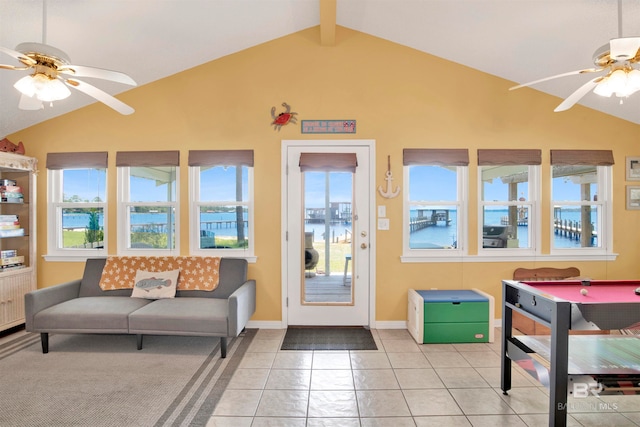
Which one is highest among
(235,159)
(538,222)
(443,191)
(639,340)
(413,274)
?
(235,159)

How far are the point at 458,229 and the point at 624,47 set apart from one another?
238 cm

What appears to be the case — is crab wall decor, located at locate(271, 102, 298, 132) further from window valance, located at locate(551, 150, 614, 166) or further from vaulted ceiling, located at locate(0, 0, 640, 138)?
window valance, located at locate(551, 150, 614, 166)

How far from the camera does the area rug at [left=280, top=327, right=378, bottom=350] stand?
3.44m

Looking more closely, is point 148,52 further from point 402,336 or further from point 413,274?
point 402,336

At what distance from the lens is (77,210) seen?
4207 mm

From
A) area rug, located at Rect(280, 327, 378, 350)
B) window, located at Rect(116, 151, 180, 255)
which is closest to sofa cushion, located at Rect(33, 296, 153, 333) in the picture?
window, located at Rect(116, 151, 180, 255)

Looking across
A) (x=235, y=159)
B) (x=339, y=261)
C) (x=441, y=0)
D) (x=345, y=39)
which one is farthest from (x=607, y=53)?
(x=235, y=159)

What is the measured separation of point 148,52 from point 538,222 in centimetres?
478

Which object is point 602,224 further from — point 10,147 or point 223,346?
point 10,147

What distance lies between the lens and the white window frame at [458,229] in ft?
13.1

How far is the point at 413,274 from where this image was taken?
3982mm

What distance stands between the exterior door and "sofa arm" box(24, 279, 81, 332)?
2312 mm

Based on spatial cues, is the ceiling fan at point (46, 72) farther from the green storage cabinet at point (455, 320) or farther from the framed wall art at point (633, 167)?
the framed wall art at point (633, 167)

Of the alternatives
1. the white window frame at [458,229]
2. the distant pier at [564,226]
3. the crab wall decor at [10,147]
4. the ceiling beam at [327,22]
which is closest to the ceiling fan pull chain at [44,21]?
the crab wall decor at [10,147]
